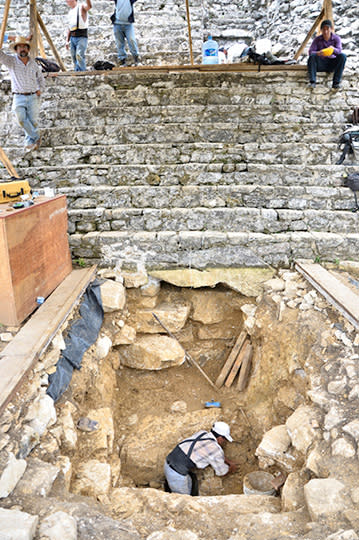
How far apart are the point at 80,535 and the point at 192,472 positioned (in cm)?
238

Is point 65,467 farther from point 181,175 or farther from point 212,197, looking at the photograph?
point 181,175

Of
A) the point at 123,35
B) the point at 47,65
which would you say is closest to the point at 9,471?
the point at 47,65

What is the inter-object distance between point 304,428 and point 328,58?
564 cm

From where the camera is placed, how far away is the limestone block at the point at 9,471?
210 cm

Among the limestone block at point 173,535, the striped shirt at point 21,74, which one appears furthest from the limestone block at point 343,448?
the striped shirt at point 21,74

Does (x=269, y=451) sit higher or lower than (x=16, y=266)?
lower

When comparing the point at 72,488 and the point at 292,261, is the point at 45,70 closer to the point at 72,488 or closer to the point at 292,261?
the point at 292,261

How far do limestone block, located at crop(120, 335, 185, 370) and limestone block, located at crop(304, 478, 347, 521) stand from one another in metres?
2.83

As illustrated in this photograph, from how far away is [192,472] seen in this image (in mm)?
4102

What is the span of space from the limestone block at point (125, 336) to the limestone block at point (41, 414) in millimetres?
1836

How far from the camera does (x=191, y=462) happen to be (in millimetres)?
3836

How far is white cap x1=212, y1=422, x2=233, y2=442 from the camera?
4234 mm

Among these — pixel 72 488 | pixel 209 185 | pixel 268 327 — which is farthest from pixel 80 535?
pixel 209 185

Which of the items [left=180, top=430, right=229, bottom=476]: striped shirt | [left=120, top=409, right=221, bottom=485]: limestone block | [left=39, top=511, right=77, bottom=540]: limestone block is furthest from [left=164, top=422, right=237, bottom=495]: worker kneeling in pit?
[left=39, top=511, right=77, bottom=540]: limestone block
